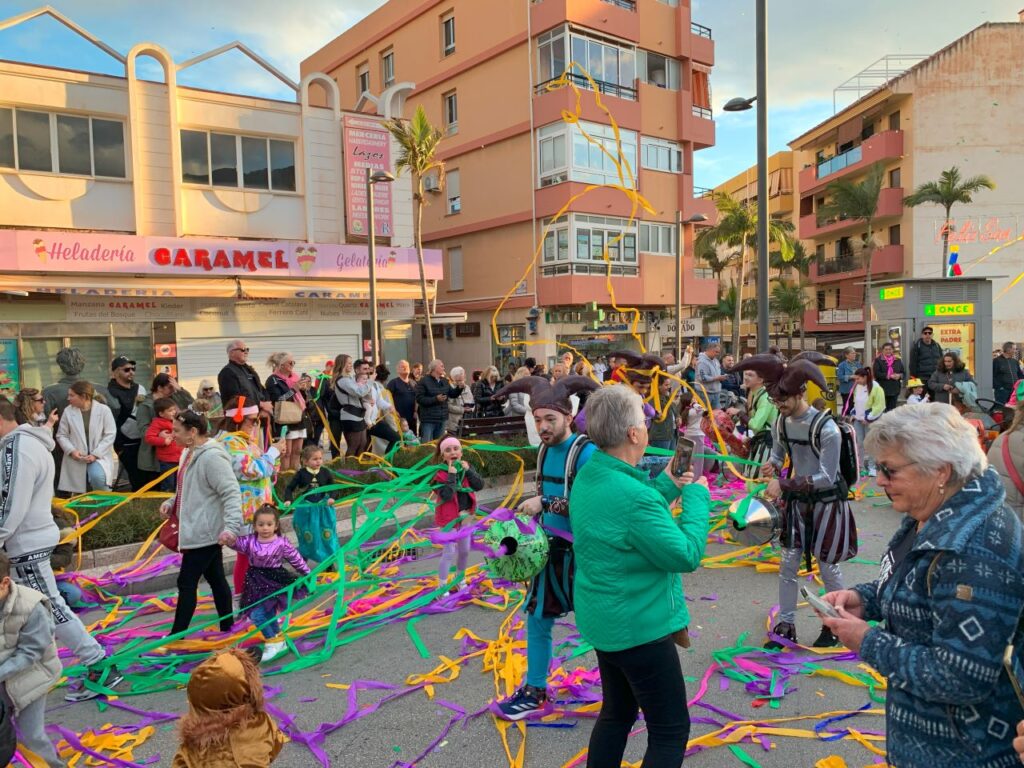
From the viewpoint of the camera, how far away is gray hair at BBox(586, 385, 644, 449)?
110 inches

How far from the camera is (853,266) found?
39562 mm

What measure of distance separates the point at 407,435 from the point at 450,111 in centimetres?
2097

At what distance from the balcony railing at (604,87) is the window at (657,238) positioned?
4.53 metres

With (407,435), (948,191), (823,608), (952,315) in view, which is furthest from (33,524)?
(948,191)

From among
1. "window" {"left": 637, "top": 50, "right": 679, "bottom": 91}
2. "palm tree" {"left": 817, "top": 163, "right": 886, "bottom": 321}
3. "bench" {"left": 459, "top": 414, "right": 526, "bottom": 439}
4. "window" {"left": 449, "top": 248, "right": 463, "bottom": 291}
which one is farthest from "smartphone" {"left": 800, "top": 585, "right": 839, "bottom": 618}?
"palm tree" {"left": 817, "top": 163, "right": 886, "bottom": 321}

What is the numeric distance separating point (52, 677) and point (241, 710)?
143 cm

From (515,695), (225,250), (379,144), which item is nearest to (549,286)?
(379,144)

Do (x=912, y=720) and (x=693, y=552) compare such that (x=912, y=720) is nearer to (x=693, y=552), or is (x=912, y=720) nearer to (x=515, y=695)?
(x=693, y=552)

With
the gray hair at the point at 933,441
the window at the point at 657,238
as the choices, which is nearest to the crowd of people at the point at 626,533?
the gray hair at the point at 933,441

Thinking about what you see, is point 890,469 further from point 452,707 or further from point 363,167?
point 363,167

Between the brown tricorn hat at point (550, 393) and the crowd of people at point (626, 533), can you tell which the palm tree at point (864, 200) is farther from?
the brown tricorn hat at point (550, 393)

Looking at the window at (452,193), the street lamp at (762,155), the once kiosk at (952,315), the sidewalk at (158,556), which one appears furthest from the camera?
the window at (452,193)

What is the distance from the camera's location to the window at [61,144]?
16000mm

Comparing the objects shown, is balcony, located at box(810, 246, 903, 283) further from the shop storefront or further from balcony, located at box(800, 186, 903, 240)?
the shop storefront
